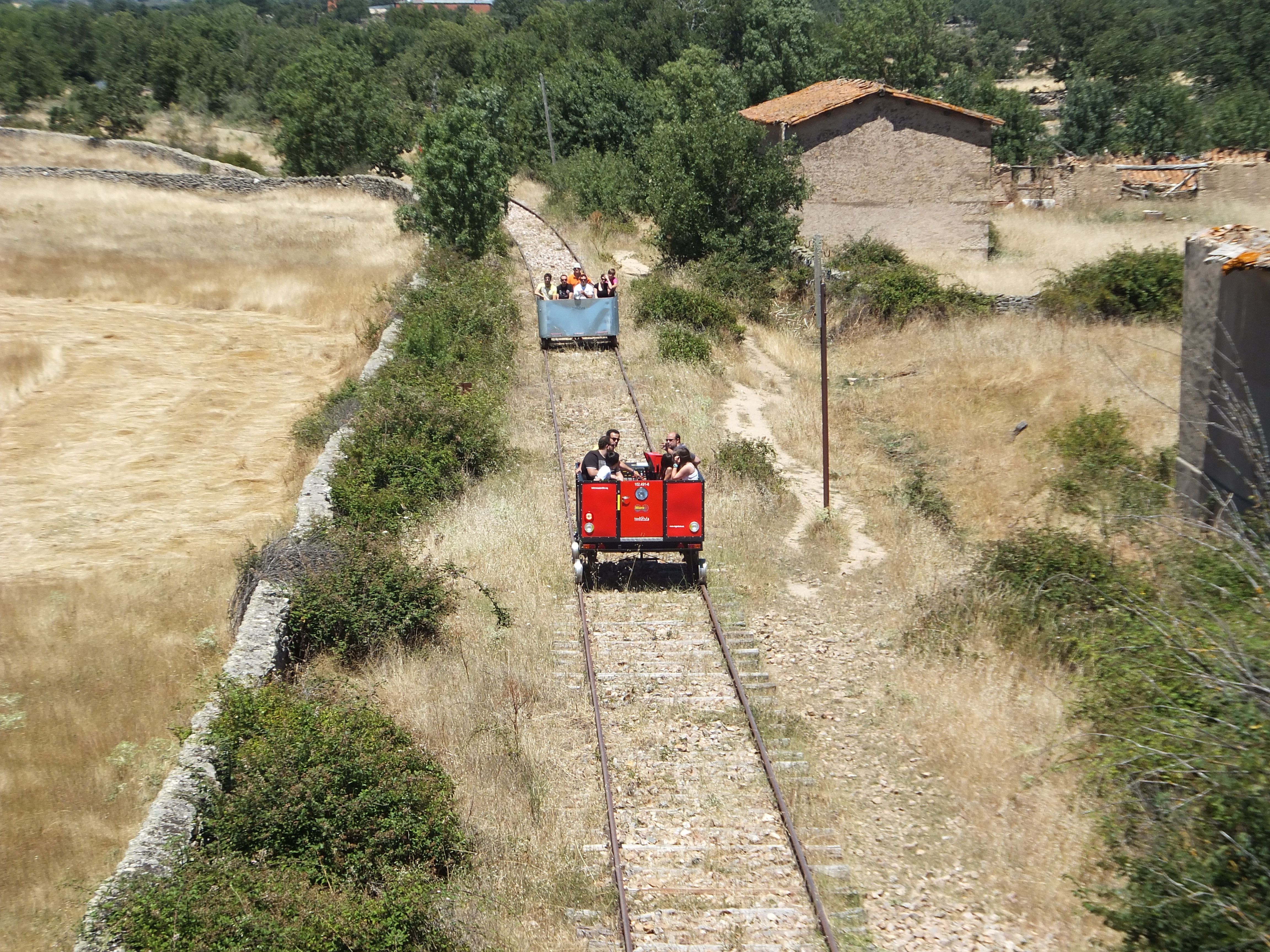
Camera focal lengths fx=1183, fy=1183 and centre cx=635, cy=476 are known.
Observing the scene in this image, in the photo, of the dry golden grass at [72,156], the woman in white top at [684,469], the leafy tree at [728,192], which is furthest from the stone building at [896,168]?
the dry golden grass at [72,156]

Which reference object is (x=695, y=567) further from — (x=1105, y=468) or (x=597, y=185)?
(x=597, y=185)

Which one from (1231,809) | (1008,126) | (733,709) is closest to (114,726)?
(733,709)

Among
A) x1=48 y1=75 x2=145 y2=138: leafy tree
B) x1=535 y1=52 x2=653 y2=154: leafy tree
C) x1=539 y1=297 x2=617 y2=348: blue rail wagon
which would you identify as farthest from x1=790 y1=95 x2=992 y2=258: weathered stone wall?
x1=48 y1=75 x2=145 y2=138: leafy tree

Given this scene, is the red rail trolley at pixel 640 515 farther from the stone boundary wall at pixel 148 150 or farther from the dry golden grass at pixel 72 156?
the dry golden grass at pixel 72 156

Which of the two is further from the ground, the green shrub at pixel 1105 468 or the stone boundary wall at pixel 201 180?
the stone boundary wall at pixel 201 180

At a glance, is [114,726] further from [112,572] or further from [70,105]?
[70,105]

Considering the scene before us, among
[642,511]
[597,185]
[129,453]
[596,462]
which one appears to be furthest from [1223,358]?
[597,185]
